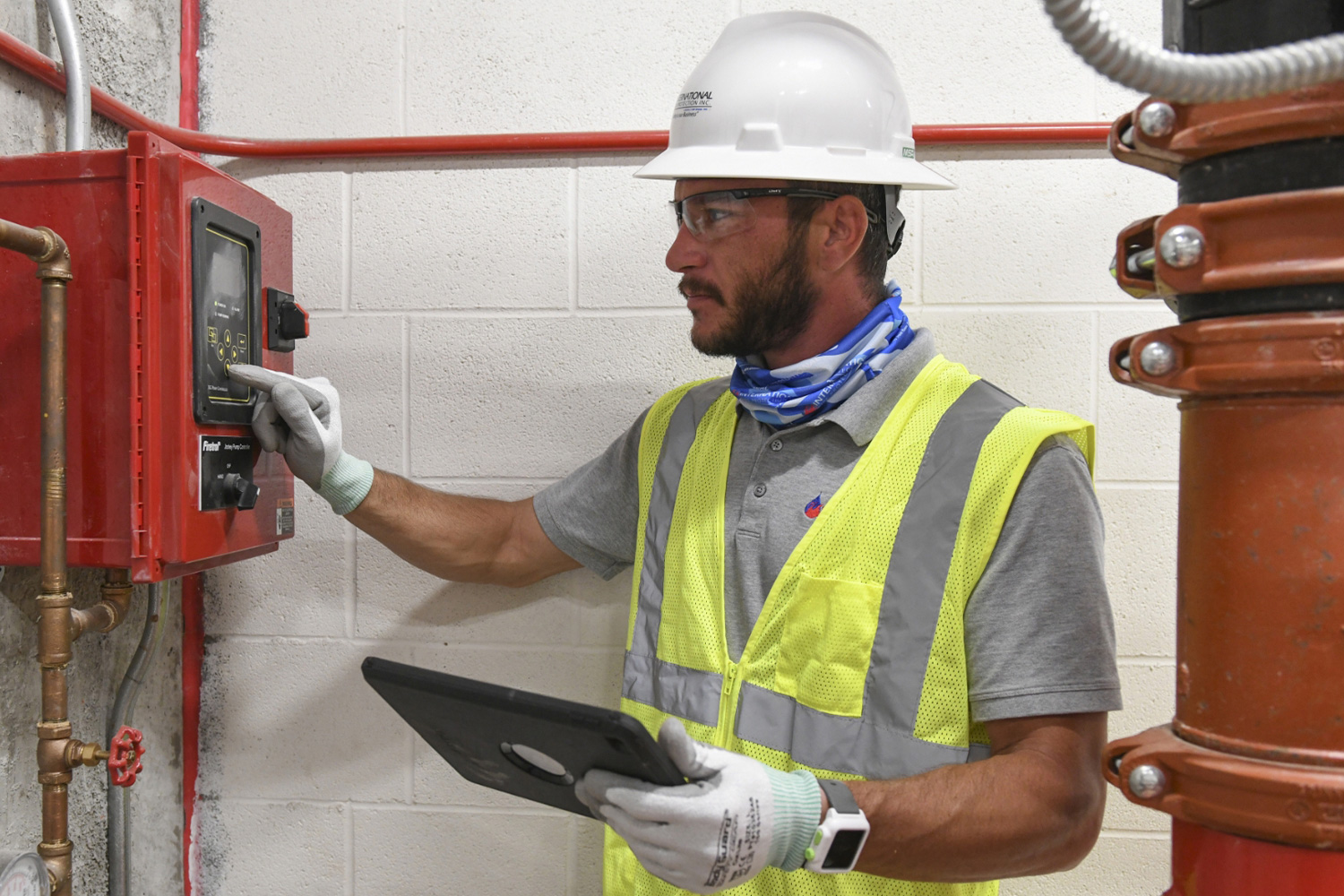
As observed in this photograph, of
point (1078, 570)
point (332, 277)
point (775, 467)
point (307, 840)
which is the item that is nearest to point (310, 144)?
point (332, 277)

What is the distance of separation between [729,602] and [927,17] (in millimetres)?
921

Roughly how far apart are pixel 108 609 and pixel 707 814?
799 mm

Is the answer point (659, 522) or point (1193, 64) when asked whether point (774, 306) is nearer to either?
point (659, 522)

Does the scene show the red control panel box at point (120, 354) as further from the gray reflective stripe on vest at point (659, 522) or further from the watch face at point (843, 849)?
the watch face at point (843, 849)

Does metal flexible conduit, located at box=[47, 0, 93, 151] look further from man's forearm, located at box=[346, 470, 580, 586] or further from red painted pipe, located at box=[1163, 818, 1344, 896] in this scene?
red painted pipe, located at box=[1163, 818, 1344, 896]

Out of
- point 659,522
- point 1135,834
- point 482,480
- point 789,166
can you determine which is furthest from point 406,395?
point 1135,834

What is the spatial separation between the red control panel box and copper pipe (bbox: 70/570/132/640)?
100 millimetres

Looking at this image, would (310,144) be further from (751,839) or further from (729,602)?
(751,839)

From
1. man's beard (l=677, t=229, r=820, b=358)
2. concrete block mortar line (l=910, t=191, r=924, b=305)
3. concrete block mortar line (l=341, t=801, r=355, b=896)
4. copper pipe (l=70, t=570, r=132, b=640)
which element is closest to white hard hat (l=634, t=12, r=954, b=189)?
man's beard (l=677, t=229, r=820, b=358)

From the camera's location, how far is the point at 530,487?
4.71 ft

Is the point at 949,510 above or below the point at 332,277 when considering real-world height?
below

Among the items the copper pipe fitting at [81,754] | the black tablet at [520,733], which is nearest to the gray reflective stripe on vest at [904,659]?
the black tablet at [520,733]

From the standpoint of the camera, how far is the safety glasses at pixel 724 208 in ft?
3.67

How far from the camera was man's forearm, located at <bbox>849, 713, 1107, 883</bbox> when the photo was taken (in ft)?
2.86
